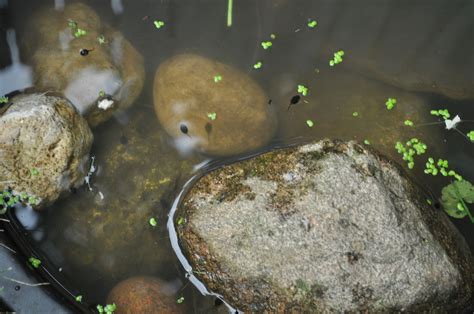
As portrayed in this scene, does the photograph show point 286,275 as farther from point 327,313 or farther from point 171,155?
point 171,155

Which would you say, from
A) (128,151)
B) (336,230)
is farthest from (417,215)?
(128,151)

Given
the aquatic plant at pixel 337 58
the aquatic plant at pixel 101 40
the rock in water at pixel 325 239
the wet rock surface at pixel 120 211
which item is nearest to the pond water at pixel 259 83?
the wet rock surface at pixel 120 211

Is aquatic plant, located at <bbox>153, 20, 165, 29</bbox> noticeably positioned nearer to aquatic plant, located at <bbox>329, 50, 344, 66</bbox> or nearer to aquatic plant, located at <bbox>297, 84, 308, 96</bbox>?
aquatic plant, located at <bbox>297, 84, 308, 96</bbox>

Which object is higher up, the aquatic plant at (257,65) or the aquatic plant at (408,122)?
the aquatic plant at (257,65)

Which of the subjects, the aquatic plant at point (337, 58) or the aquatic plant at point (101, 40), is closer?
the aquatic plant at point (101, 40)

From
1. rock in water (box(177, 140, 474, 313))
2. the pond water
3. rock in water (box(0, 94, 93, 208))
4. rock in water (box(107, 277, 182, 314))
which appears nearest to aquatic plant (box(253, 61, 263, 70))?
the pond water

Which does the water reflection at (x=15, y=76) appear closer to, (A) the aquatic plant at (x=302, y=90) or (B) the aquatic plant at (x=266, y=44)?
(B) the aquatic plant at (x=266, y=44)

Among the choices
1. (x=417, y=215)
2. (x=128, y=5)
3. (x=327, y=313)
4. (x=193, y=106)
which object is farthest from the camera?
(x=128, y=5)
